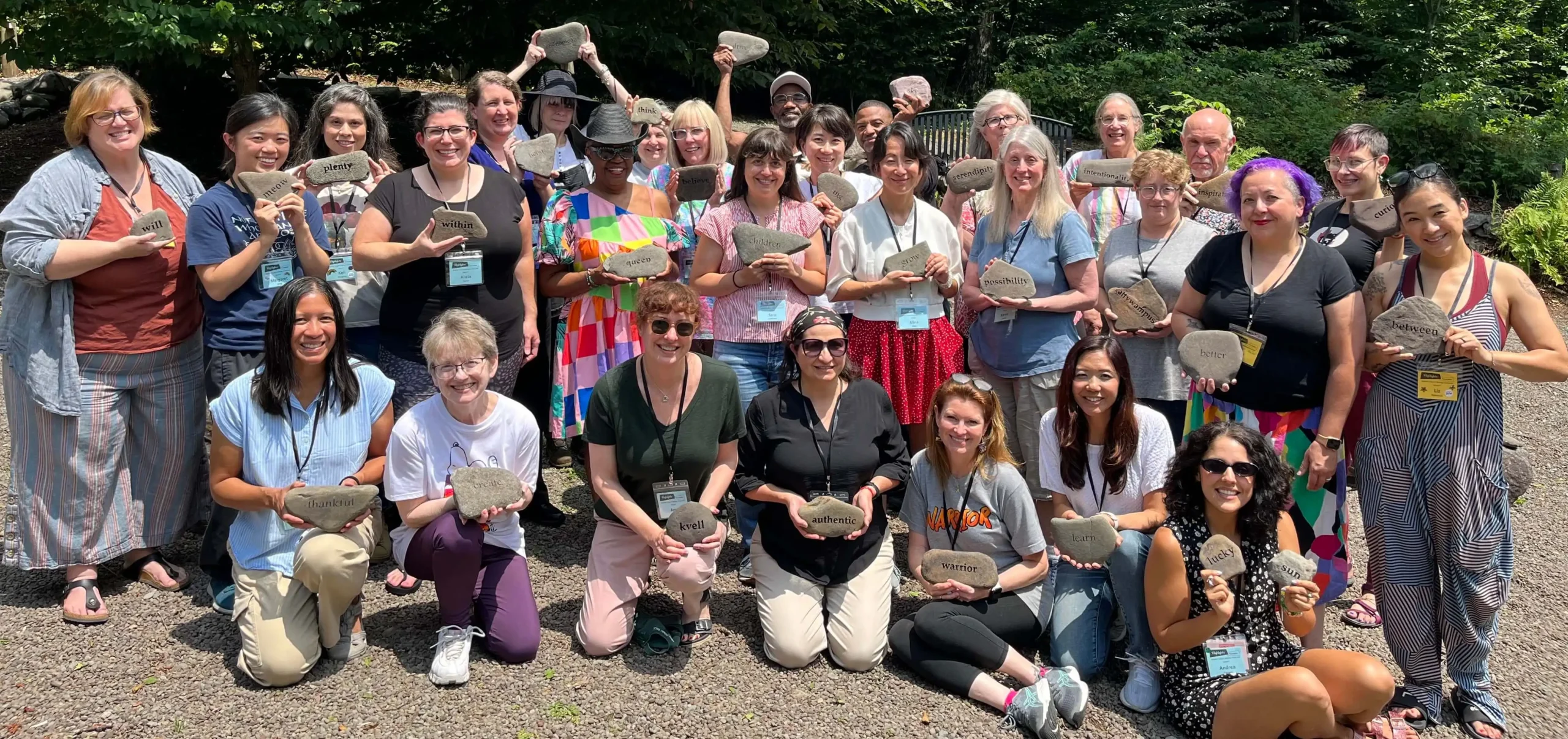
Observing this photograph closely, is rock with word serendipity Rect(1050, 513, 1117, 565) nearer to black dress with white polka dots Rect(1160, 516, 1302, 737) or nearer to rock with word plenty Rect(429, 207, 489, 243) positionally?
black dress with white polka dots Rect(1160, 516, 1302, 737)

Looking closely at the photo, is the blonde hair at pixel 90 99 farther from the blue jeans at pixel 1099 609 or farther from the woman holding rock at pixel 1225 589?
the woman holding rock at pixel 1225 589

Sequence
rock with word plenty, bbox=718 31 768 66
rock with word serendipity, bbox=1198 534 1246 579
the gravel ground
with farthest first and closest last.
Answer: rock with word plenty, bbox=718 31 768 66
the gravel ground
rock with word serendipity, bbox=1198 534 1246 579

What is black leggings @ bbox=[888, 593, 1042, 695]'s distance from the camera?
4062 millimetres

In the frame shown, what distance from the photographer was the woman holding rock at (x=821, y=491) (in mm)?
4266

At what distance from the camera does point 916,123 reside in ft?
33.5

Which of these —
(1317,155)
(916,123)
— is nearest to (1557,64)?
(1317,155)

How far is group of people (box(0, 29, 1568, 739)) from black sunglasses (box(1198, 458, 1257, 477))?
13 millimetres

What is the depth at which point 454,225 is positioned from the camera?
14.9 ft

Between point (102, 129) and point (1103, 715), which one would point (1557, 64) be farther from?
point (102, 129)

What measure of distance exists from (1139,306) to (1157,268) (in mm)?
265

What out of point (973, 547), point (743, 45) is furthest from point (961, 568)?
point (743, 45)

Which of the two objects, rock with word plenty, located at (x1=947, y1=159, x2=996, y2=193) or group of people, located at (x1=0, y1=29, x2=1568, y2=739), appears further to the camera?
rock with word plenty, located at (x1=947, y1=159, x2=996, y2=193)

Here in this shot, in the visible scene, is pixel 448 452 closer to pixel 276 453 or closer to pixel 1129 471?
pixel 276 453

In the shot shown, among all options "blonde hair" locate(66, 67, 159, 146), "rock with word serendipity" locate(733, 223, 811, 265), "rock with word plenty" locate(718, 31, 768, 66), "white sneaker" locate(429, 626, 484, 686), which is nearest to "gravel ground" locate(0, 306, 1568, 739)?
"white sneaker" locate(429, 626, 484, 686)
